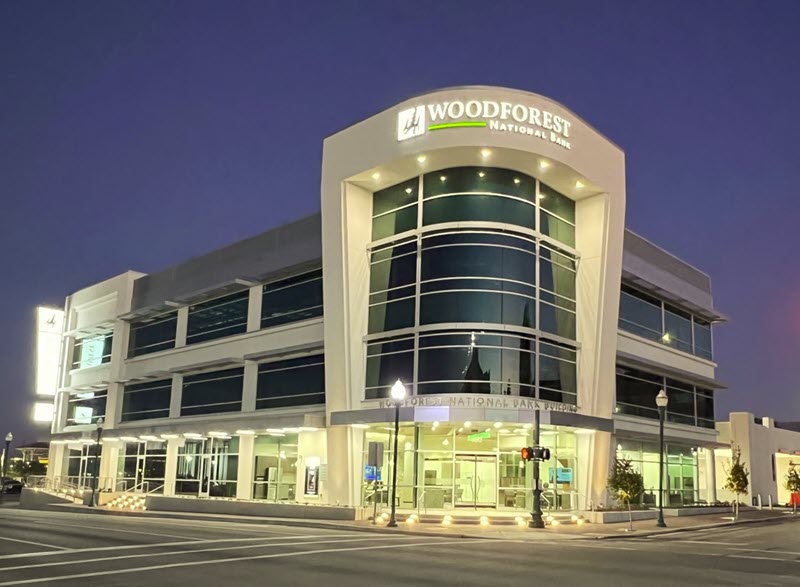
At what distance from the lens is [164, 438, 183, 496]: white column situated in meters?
49.9

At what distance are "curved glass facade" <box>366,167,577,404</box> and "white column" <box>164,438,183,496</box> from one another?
57.7ft

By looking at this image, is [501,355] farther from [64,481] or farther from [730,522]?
[64,481]

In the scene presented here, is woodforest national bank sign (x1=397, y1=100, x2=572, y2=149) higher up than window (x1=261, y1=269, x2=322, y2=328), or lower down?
higher up

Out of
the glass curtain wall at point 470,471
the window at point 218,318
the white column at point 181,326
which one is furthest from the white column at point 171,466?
the glass curtain wall at point 470,471

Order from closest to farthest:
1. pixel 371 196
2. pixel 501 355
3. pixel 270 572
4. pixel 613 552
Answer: pixel 270 572, pixel 613 552, pixel 501 355, pixel 371 196

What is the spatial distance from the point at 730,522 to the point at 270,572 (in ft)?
97.9

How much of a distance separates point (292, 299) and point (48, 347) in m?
29.0

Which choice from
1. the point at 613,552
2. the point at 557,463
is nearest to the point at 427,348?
the point at 557,463

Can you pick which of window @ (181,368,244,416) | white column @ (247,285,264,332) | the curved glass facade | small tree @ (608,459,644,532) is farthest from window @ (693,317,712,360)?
window @ (181,368,244,416)

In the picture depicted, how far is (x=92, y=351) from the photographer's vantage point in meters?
60.9

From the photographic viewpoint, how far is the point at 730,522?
128 ft

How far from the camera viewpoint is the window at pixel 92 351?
58.9 meters

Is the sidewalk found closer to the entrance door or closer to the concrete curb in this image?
the concrete curb

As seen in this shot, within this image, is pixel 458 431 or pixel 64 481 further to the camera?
pixel 64 481
